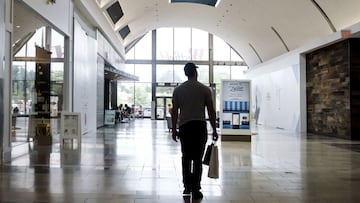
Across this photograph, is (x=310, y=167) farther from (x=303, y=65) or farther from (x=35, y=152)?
(x=303, y=65)

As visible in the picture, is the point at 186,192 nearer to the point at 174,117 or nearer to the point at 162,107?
the point at 174,117

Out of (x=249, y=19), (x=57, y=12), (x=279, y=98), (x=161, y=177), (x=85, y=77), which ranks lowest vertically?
(x=161, y=177)

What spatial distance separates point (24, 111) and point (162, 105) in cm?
2471

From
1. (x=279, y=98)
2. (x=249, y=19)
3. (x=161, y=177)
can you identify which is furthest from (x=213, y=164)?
(x=249, y=19)

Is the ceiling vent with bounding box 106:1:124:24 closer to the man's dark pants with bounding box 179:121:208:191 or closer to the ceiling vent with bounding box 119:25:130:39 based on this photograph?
the ceiling vent with bounding box 119:25:130:39

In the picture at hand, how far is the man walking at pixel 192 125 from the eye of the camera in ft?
14.9

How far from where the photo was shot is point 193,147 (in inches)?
179

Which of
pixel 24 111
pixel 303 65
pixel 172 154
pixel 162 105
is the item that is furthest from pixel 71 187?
pixel 162 105

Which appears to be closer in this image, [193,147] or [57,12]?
[193,147]

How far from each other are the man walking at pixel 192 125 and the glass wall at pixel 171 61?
30.4 meters

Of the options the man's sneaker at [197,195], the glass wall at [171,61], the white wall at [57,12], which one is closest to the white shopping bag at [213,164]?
the man's sneaker at [197,195]

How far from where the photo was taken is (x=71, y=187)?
5020mm

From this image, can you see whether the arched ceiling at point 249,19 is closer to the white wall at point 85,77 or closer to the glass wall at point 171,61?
the white wall at point 85,77

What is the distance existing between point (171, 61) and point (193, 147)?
3137 cm
